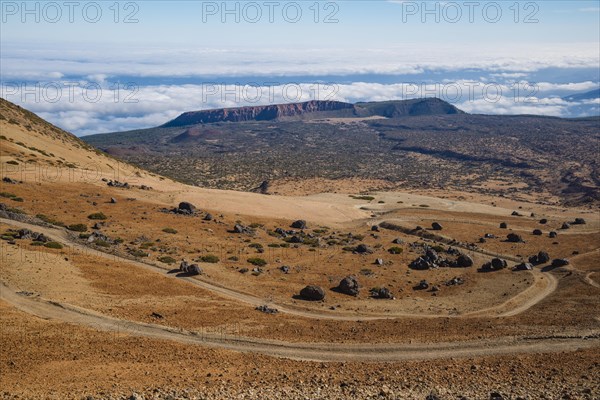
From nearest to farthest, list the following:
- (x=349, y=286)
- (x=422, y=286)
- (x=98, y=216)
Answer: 1. (x=349, y=286)
2. (x=422, y=286)
3. (x=98, y=216)

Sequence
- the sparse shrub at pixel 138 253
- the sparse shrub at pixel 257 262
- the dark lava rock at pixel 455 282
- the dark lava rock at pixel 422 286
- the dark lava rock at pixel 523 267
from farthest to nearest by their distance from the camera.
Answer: the dark lava rock at pixel 523 267, the sparse shrub at pixel 257 262, the sparse shrub at pixel 138 253, the dark lava rock at pixel 455 282, the dark lava rock at pixel 422 286

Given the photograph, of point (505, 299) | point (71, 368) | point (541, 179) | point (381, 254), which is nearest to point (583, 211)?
point (541, 179)

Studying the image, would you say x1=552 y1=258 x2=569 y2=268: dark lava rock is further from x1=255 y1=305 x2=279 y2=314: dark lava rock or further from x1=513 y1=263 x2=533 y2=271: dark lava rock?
x1=255 y1=305 x2=279 y2=314: dark lava rock

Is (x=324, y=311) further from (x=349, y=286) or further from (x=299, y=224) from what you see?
(x=299, y=224)

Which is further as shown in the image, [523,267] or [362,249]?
[362,249]

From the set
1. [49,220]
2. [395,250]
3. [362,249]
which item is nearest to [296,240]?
[362,249]

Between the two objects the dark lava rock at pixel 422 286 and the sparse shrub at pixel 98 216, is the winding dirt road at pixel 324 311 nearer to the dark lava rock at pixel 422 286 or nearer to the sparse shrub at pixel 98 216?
the sparse shrub at pixel 98 216

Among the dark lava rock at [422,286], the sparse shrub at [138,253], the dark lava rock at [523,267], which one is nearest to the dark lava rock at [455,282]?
the dark lava rock at [422,286]

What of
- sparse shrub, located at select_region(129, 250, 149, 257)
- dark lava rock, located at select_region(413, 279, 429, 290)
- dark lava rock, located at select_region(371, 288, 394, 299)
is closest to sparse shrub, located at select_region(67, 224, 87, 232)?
sparse shrub, located at select_region(129, 250, 149, 257)
